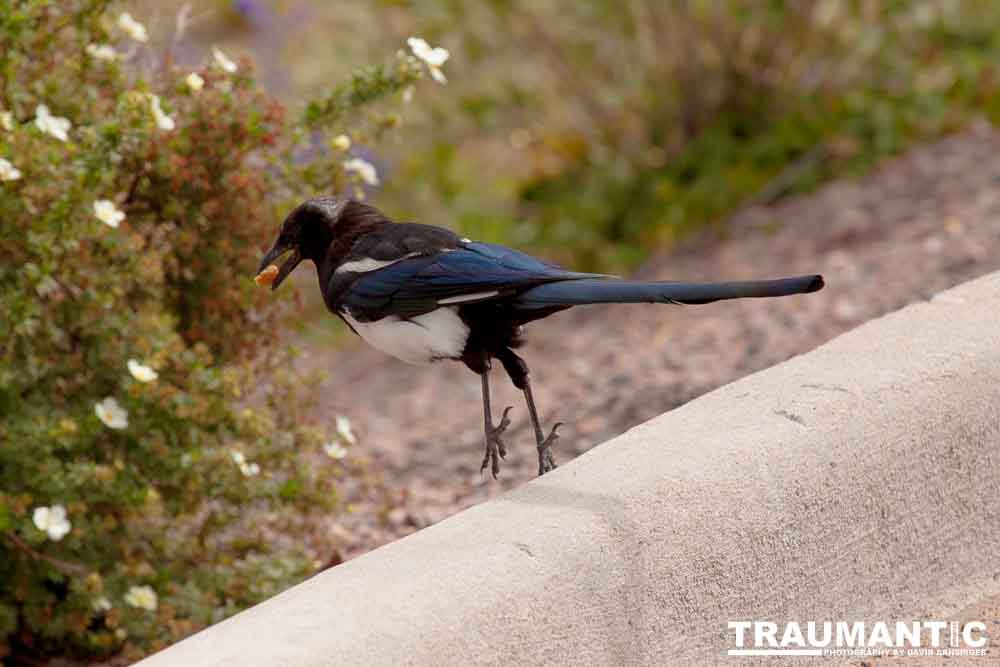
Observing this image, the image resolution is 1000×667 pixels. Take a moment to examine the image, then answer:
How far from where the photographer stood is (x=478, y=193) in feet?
26.2

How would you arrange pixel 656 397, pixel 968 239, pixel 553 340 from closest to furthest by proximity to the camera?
pixel 656 397
pixel 968 239
pixel 553 340

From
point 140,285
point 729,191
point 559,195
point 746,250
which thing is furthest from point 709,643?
point 559,195

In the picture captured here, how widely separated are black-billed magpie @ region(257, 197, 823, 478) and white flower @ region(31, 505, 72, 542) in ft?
2.29

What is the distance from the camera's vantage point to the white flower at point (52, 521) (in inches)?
127

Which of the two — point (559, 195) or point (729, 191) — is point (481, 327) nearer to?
point (729, 191)

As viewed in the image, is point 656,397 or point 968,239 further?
point 968,239

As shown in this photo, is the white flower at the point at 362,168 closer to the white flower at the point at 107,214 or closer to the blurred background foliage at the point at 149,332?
the blurred background foliage at the point at 149,332

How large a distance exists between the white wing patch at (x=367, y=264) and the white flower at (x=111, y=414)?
1.88 ft

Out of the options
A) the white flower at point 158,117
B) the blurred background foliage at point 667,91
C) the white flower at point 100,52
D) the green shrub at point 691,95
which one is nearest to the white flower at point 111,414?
the white flower at point 158,117

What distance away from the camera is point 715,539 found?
2789mm

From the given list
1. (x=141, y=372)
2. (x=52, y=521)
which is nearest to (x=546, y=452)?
(x=141, y=372)

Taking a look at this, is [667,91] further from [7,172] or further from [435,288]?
[7,172]

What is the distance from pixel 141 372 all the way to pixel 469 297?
0.74 meters

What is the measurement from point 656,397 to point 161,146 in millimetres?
2043
